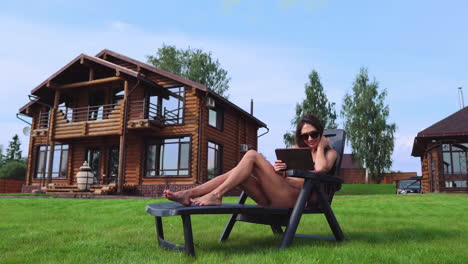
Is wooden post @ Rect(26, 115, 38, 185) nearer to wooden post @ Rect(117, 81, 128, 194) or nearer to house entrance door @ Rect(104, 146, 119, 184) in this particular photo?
house entrance door @ Rect(104, 146, 119, 184)

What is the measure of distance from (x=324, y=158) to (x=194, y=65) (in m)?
29.6

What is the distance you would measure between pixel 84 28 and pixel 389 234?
914 centimetres

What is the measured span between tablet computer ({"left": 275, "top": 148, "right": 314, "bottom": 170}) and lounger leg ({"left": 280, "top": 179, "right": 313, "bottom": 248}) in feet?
0.62

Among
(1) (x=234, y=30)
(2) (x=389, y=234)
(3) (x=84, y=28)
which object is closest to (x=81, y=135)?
(3) (x=84, y=28)

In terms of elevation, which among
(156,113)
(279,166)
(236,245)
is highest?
(156,113)

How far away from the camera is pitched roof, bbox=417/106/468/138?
56.0 ft

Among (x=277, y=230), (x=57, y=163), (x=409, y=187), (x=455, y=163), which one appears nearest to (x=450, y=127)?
(x=455, y=163)

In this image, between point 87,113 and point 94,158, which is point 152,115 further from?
point 94,158

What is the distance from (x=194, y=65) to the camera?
105 ft

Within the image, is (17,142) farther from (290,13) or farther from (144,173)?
(290,13)

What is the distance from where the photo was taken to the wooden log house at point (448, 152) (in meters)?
17.2

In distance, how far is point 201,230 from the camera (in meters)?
4.53

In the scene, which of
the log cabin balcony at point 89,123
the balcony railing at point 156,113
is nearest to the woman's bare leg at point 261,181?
the balcony railing at point 156,113

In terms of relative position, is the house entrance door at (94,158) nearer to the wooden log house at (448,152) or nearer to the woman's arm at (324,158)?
the wooden log house at (448,152)
